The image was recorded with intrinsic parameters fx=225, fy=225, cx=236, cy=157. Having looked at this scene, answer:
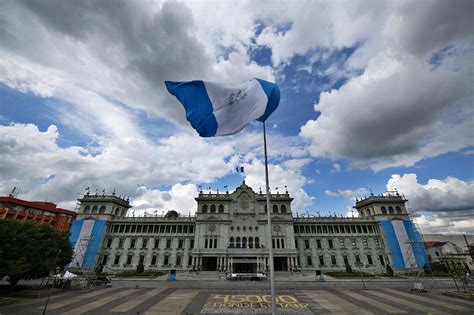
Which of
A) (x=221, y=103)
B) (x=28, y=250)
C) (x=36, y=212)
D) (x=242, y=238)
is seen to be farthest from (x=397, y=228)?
(x=36, y=212)

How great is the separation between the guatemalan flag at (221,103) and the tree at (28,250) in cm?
2125

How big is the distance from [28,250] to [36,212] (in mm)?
58716

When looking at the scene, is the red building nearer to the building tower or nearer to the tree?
the tree

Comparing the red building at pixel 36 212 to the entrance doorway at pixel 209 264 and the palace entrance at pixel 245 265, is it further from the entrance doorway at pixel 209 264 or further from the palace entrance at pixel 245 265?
the palace entrance at pixel 245 265

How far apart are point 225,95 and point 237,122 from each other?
1620mm

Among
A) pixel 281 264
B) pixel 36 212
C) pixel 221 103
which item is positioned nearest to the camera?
pixel 221 103

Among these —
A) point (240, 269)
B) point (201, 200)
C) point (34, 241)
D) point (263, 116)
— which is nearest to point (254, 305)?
point (263, 116)

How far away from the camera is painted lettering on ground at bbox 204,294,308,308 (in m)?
18.8

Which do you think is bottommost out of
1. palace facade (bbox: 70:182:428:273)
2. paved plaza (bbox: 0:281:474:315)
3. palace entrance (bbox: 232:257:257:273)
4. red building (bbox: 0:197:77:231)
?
paved plaza (bbox: 0:281:474:315)

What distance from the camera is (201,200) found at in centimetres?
5719

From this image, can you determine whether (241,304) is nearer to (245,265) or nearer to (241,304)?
(241,304)

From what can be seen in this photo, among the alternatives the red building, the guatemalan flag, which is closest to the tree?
the guatemalan flag

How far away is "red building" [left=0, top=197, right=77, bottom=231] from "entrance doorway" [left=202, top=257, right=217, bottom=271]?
37244 mm

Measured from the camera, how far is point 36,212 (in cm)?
6862
